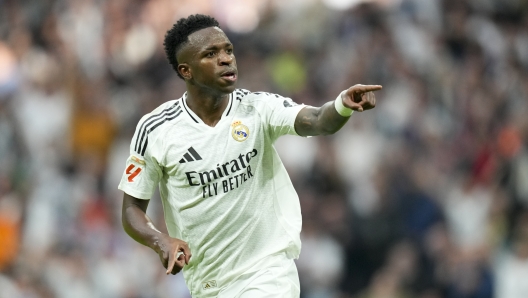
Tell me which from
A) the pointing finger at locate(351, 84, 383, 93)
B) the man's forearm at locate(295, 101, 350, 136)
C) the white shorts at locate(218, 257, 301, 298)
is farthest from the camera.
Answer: the white shorts at locate(218, 257, 301, 298)

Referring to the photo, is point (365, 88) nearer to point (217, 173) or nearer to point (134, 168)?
point (217, 173)

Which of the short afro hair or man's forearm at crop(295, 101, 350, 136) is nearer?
man's forearm at crop(295, 101, 350, 136)

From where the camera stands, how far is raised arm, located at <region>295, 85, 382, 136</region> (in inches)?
214

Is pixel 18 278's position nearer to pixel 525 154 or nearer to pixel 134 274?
pixel 134 274

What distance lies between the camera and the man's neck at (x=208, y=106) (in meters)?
6.19

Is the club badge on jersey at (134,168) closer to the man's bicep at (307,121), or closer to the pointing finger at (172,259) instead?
the pointing finger at (172,259)

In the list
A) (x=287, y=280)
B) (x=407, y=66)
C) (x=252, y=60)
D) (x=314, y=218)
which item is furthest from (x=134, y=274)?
(x=287, y=280)

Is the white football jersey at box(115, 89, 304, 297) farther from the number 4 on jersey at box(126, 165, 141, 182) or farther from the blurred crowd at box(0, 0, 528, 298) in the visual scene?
the blurred crowd at box(0, 0, 528, 298)

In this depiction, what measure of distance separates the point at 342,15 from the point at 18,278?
19.9ft

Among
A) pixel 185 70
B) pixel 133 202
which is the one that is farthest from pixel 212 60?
pixel 133 202

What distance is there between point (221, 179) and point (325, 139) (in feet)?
21.1

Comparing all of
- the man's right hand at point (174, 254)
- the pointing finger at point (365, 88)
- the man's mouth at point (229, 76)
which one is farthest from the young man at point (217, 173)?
the pointing finger at point (365, 88)

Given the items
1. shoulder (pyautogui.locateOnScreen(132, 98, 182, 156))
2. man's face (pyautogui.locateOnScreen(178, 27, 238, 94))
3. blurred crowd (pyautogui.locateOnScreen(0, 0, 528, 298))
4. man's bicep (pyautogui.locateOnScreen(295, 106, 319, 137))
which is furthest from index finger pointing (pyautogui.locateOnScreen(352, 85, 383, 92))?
blurred crowd (pyautogui.locateOnScreen(0, 0, 528, 298))

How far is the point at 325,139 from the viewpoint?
12430 millimetres
